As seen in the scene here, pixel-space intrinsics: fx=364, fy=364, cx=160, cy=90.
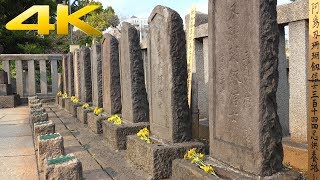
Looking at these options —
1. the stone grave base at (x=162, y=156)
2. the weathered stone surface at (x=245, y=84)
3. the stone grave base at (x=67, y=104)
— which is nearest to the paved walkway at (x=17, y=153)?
the stone grave base at (x=162, y=156)

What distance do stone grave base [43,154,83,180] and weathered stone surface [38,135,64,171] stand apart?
0.81 meters

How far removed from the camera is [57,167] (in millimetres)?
3041

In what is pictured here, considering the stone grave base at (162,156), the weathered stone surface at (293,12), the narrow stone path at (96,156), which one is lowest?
the narrow stone path at (96,156)

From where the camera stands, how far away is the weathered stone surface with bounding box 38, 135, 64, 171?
3.94 metres

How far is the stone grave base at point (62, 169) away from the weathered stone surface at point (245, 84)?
121cm

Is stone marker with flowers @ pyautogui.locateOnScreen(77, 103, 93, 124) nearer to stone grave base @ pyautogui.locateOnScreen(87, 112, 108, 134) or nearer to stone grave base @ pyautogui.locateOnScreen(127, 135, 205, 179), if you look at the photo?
stone grave base @ pyautogui.locateOnScreen(87, 112, 108, 134)

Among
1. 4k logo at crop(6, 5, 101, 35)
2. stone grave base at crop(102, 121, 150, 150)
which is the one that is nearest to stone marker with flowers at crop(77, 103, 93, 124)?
stone grave base at crop(102, 121, 150, 150)

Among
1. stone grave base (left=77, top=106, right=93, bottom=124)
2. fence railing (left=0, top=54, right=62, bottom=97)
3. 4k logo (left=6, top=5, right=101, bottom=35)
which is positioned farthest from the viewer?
4k logo (left=6, top=5, right=101, bottom=35)

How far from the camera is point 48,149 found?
397 centimetres

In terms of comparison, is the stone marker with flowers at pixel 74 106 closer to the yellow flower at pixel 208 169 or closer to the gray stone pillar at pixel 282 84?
the gray stone pillar at pixel 282 84

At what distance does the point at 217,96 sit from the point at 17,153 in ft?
9.70

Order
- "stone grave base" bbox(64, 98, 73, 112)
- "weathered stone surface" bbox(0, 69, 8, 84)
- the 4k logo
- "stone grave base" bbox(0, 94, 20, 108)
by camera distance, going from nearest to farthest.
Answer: "stone grave base" bbox(64, 98, 73, 112) → "stone grave base" bbox(0, 94, 20, 108) → "weathered stone surface" bbox(0, 69, 8, 84) → the 4k logo

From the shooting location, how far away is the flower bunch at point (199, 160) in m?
2.89

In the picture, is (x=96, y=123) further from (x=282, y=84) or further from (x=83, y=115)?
(x=282, y=84)
